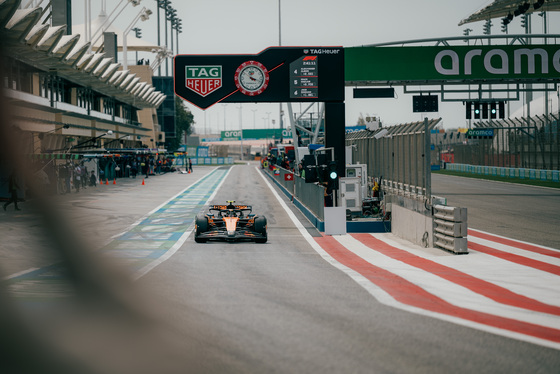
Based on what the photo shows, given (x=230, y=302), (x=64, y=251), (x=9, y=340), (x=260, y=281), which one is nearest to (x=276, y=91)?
(x=260, y=281)

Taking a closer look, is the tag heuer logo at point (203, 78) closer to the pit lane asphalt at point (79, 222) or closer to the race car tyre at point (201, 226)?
the pit lane asphalt at point (79, 222)

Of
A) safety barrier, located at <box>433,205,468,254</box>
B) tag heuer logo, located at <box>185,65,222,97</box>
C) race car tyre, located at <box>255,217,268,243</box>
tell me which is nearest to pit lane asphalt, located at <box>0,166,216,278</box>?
race car tyre, located at <box>255,217,268,243</box>

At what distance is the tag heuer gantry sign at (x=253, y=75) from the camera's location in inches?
848

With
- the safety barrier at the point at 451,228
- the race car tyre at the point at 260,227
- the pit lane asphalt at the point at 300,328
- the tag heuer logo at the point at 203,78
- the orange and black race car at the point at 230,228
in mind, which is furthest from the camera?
the tag heuer logo at the point at 203,78

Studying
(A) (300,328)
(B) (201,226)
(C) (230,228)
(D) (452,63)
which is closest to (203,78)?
(B) (201,226)

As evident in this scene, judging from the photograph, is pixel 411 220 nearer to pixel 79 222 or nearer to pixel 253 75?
pixel 253 75

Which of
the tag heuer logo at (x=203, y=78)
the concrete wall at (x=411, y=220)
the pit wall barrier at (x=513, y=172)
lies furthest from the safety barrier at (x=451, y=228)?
the pit wall barrier at (x=513, y=172)

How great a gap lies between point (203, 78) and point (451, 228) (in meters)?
9.92

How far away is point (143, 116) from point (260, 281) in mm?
89523

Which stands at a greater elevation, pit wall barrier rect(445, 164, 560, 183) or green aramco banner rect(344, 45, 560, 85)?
green aramco banner rect(344, 45, 560, 85)

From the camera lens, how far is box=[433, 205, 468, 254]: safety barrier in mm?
14680

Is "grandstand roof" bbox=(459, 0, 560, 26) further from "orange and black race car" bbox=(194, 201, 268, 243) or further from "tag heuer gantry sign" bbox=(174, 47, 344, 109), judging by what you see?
"orange and black race car" bbox=(194, 201, 268, 243)

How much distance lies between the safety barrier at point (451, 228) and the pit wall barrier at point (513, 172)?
34.5 m

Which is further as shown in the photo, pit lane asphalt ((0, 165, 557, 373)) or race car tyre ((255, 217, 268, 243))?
race car tyre ((255, 217, 268, 243))
